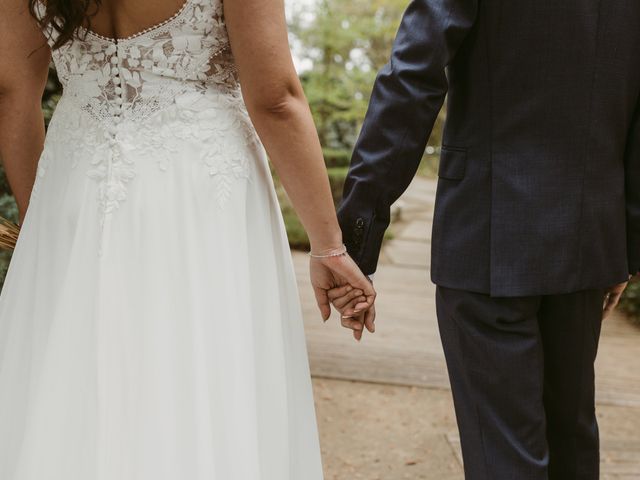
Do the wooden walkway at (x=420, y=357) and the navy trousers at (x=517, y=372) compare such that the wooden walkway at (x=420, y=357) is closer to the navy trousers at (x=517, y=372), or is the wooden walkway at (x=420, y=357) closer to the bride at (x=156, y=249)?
the navy trousers at (x=517, y=372)

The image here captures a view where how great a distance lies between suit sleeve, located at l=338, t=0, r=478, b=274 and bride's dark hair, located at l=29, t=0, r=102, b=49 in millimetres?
658

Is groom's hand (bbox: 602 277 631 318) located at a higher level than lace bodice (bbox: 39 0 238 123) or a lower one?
lower

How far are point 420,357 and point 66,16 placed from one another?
3653mm

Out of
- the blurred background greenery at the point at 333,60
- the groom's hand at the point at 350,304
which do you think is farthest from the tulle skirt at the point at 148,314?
the blurred background greenery at the point at 333,60

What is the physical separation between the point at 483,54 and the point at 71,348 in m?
1.08

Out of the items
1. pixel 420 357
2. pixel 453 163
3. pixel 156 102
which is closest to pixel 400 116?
pixel 453 163

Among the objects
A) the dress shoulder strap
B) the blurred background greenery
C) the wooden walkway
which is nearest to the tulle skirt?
the dress shoulder strap

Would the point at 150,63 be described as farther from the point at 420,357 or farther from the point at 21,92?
the point at 420,357

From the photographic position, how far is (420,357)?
483 cm

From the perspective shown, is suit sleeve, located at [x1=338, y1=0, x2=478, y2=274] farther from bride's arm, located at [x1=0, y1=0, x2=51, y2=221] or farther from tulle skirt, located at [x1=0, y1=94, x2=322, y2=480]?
bride's arm, located at [x1=0, y1=0, x2=51, y2=221]

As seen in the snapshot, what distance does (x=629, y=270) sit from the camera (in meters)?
1.96

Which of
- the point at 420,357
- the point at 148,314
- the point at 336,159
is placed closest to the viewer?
the point at 148,314

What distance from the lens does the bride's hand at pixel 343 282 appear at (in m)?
1.84

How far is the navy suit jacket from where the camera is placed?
1709 mm
